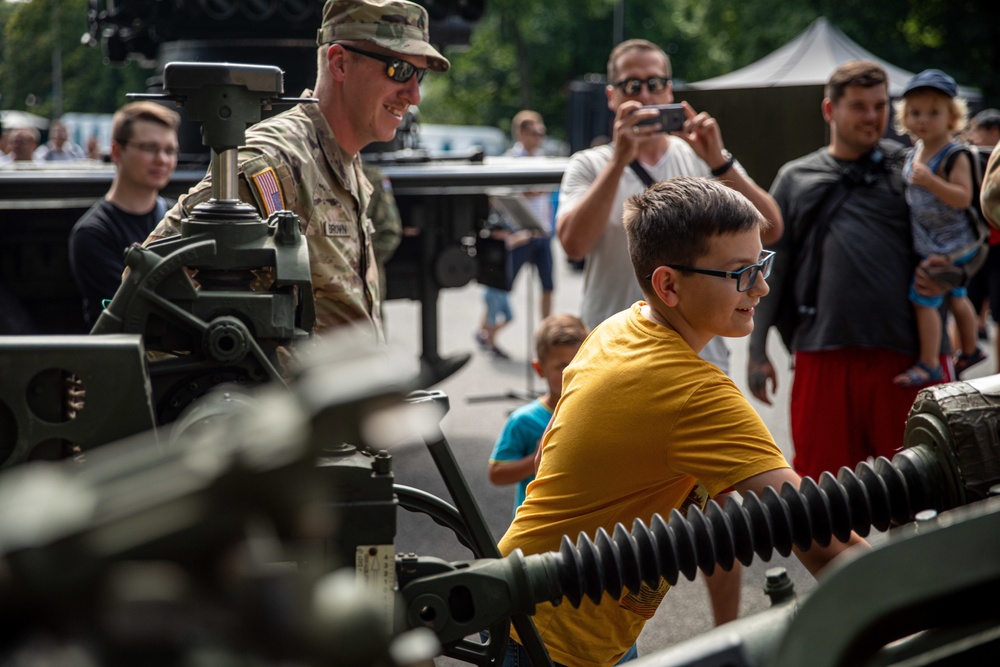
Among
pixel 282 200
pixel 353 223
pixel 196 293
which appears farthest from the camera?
pixel 353 223

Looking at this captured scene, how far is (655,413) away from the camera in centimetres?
201

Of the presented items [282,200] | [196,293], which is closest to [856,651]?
[196,293]

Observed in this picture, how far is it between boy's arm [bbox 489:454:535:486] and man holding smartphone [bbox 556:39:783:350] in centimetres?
59

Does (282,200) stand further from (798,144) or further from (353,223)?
(798,144)

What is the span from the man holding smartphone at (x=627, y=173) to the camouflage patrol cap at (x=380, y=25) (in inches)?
40.6

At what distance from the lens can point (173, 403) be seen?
187 cm

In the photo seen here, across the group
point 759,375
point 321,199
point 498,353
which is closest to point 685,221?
point 321,199

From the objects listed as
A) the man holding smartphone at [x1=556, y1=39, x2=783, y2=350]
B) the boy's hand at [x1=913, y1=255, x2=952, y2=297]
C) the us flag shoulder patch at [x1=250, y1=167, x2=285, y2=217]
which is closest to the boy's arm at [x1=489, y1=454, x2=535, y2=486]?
the man holding smartphone at [x1=556, y1=39, x2=783, y2=350]

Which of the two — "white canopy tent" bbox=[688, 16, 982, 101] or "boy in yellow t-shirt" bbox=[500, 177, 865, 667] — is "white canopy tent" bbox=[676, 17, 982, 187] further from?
"boy in yellow t-shirt" bbox=[500, 177, 865, 667]

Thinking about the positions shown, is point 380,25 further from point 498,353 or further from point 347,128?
point 498,353

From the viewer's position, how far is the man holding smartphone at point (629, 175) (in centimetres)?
407

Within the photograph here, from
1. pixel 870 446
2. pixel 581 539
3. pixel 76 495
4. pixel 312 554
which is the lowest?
pixel 870 446

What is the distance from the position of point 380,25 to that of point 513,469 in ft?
5.07

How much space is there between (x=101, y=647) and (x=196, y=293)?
48.5 inches
